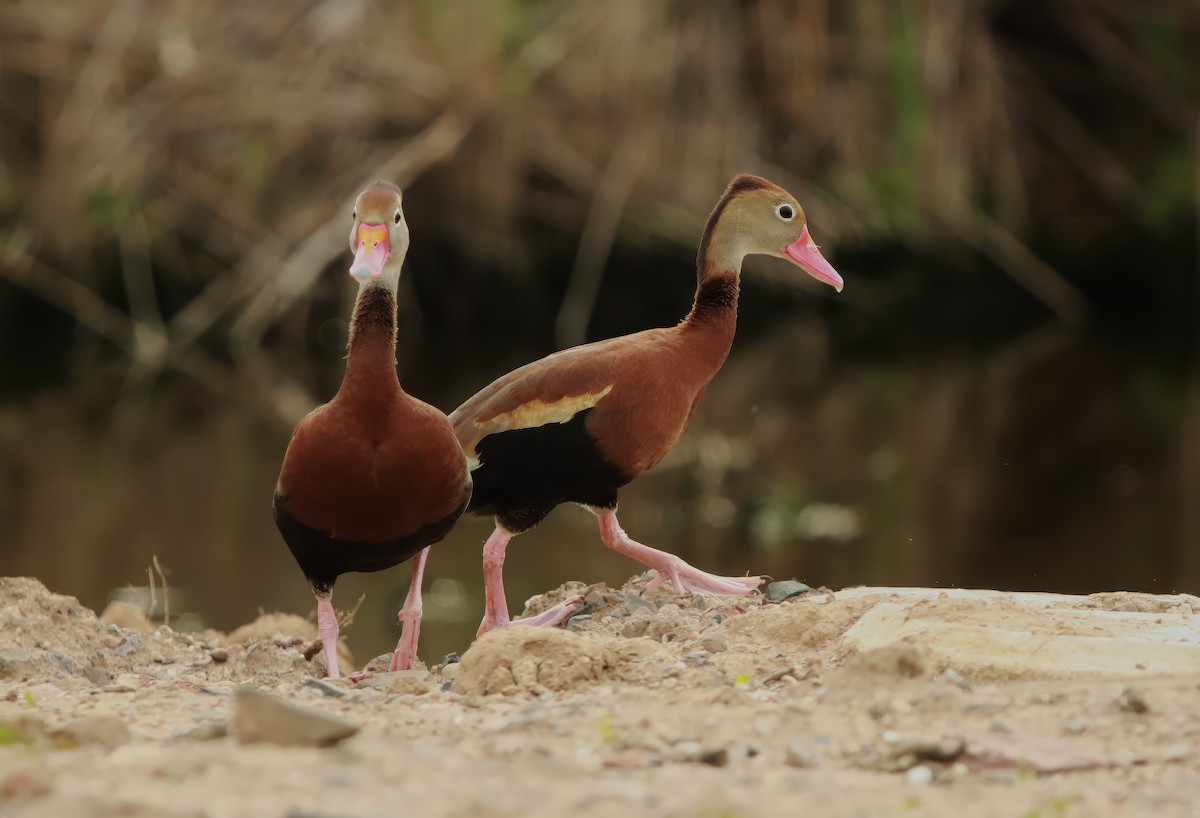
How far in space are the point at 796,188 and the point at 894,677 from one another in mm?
13352

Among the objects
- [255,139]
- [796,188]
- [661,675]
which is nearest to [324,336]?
[255,139]

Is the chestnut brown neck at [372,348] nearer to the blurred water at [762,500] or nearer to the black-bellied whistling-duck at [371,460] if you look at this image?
the black-bellied whistling-duck at [371,460]

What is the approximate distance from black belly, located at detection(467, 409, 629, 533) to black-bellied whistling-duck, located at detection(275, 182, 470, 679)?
A: 21.4 inches

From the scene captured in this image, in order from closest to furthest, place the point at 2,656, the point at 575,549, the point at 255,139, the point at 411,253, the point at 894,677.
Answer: the point at 894,677, the point at 2,656, the point at 575,549, the point at 255,139, the point at 411,253

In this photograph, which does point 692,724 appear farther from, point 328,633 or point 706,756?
point 328,633

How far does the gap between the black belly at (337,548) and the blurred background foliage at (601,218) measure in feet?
21.3

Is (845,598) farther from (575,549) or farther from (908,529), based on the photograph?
(908,529)

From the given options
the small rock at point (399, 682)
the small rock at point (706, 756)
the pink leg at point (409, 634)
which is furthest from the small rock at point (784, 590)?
the small rock at point (706, 756)

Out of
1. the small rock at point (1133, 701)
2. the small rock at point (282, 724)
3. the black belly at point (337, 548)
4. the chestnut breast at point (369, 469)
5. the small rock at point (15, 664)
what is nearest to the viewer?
the small rock at point (282, 724)

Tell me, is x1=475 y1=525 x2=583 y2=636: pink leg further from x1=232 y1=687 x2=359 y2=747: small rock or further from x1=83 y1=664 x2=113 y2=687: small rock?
x1=232 y1=687 x2=359 y2=747: small rock

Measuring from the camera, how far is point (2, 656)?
5.48 meters

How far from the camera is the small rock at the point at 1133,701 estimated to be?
4.07m

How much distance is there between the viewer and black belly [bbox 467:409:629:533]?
5.98 m

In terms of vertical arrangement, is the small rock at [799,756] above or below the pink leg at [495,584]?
below
